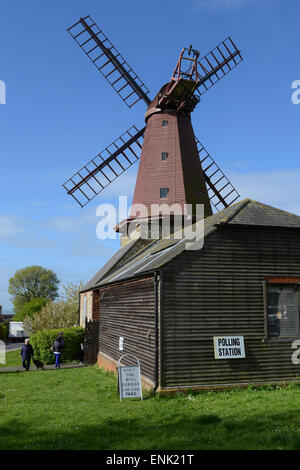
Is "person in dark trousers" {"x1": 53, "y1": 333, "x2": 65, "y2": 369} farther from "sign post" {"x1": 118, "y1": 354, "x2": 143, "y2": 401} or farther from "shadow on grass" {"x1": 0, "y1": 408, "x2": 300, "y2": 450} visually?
"shadow on grass" {"x1": 0, "y1": 408, "x2": 300, "y2": 450}

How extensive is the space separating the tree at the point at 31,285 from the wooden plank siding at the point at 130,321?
53433 millimetres

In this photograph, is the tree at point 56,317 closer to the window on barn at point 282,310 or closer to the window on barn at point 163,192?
the window on barn at point 163,192

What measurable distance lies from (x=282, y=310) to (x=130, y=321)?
5.64 m

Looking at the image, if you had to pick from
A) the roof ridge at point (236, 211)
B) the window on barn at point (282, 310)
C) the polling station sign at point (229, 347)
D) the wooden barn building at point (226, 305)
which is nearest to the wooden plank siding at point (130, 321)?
the wooden barn building at point (226, 305)

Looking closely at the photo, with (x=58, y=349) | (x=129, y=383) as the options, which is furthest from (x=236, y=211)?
(x=58, y=349)

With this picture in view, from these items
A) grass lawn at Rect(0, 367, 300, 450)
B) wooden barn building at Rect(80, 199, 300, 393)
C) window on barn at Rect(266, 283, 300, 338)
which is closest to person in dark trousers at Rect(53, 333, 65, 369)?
grass lawn at Rect(0, 367, 300, 450)

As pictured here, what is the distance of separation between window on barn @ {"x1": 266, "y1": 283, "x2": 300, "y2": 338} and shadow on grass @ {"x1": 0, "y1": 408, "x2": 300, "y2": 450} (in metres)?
4.04

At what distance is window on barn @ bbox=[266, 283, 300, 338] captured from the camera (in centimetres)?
1290

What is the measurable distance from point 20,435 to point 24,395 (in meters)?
4.92

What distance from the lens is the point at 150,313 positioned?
12641 millimetres

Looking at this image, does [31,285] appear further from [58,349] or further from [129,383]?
[129,383]

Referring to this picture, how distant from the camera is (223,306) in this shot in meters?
12.5

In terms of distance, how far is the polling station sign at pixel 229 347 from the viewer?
12.1 metres
